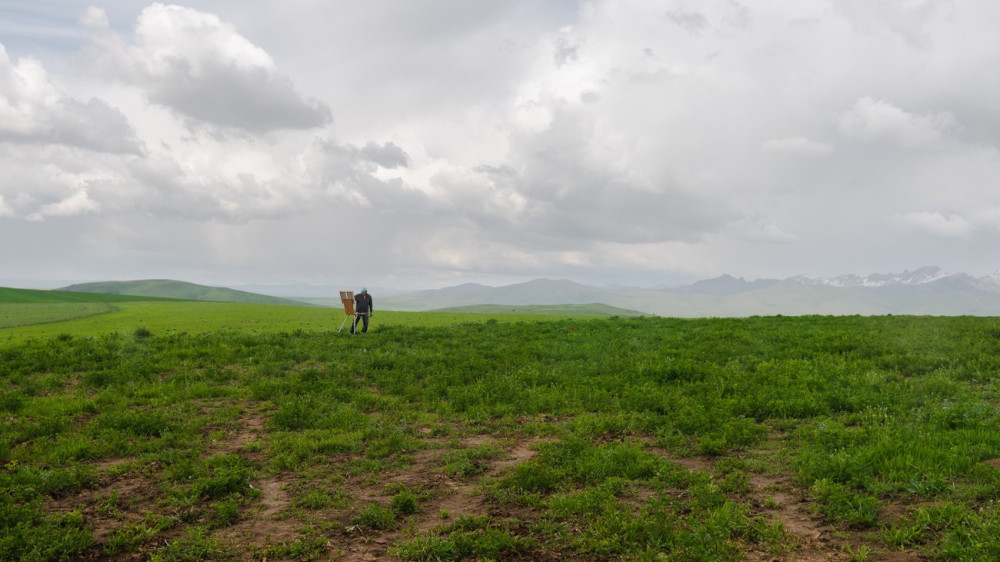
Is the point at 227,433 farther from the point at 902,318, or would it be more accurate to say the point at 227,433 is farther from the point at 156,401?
the point at 902,318

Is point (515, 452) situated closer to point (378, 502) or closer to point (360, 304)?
point (378, 502)

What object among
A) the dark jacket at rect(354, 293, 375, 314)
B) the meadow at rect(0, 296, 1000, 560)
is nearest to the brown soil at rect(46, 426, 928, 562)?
the meadow at rect(0, 296, 1000, 560)

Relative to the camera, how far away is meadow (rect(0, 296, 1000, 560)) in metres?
8.46

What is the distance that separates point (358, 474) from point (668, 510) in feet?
20.9

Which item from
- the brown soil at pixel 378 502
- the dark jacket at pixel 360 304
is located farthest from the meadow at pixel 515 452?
the dark jacket at pixel 360 304

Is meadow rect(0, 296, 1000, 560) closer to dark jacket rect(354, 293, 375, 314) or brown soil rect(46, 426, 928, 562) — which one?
brown soil rect(46, 426, 928, 562)

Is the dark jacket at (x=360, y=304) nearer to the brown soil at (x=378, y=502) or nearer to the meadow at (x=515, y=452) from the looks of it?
the meadow at (x=515, y=452)

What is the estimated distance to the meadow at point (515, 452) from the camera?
8.46 meters

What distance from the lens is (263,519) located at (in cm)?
966

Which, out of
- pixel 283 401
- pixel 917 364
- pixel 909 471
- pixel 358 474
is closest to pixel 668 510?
pixel 909 471

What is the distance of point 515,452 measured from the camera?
13023mm

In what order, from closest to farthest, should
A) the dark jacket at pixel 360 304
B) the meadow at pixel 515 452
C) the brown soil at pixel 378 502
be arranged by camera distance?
the brown soil at pixel 378 502 → the meadow at pixel 515 452 → the dark jacket at pixel 360 304

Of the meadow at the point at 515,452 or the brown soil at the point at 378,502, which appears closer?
the brown soil at the point at 378,502

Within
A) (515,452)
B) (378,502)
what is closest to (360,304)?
(515,452)
